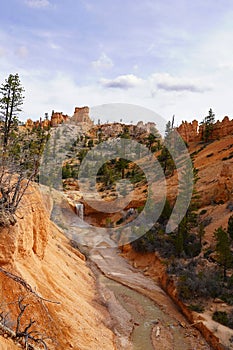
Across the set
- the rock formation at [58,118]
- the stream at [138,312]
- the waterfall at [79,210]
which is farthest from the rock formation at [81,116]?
the stream at [138,312]

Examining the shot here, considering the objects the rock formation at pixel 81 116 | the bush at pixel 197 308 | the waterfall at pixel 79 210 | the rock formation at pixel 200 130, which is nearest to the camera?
the bush at pixel 197 308

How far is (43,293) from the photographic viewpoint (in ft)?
38.4

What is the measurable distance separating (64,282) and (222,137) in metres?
51.3

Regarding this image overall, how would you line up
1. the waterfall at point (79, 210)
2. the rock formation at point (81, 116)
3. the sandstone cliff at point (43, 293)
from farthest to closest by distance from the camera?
the rock formation at point (81, 116) → the waterfall at point (79, 210) → the sandstone cliff at point (43, 293)

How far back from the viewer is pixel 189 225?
28.1 m

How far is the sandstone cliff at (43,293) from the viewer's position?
31.6 feet

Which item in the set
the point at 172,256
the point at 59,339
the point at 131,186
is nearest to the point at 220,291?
the point at 172,256

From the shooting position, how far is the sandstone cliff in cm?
963

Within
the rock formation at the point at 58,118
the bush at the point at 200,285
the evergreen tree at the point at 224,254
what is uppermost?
the rock formation at the point at 58,118

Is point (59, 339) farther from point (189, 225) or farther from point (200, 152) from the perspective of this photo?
point (200, 152)

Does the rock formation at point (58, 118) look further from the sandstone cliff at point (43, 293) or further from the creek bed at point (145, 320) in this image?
the sandstone cliff at point (43, 293)

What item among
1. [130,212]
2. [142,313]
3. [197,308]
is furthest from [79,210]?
[197,308]

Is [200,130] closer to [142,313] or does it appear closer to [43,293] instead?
[142,313]

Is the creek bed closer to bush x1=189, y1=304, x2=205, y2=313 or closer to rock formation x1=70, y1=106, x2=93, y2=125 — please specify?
bush x1=189, y1=304, x2=205, y2=313
